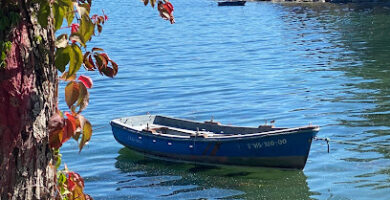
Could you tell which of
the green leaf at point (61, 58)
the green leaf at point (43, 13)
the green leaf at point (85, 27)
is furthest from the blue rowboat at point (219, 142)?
the green leaf at point (43, 13)

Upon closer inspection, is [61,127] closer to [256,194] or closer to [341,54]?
[256,194]

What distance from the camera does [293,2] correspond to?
103 metres

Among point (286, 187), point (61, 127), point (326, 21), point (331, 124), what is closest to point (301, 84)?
point (331, 124)

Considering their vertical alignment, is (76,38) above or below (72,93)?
above

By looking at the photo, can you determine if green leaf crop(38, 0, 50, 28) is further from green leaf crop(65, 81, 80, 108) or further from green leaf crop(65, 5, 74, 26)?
green leaf crop(65, 81, 80, 108)

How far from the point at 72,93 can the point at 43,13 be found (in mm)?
486

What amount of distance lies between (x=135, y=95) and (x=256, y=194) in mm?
17066

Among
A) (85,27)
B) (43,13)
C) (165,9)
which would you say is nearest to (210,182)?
(165,9)

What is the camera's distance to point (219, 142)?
18.8m

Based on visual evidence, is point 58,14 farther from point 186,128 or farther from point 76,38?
point 186,128

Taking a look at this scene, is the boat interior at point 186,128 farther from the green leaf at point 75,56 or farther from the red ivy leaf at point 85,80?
the green leaf at point 75,56

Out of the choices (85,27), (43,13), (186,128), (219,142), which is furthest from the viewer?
(186,128)

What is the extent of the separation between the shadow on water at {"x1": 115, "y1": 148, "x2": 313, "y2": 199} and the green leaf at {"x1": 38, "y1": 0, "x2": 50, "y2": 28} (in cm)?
1452

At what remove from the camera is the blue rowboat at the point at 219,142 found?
1792 centimetres
